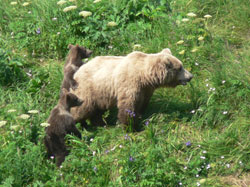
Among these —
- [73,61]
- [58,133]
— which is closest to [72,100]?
[58,133]

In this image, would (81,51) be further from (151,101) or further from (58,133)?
(58,133)

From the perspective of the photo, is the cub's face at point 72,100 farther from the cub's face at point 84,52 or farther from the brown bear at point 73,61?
the cub's face at point 84,52

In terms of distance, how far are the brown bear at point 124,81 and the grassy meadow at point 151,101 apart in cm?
27

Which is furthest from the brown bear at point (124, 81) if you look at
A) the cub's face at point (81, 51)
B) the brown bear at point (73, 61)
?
the cub's face at point (81, 51)

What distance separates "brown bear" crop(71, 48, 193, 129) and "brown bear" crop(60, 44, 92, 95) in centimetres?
20

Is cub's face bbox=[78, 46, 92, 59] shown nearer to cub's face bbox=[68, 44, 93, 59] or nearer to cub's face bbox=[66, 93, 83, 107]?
cub's face bbox=[68, 44, 93, 59]

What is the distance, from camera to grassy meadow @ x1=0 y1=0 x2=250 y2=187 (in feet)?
18.8

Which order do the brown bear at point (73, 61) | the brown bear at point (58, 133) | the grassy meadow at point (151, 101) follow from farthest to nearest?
the brown bear at point (73, 61), the brown bear at point (58, 133), the grassy meadow at point (151, 101)

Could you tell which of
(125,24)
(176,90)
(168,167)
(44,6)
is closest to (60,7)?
(44,6)

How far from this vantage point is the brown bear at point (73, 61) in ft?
23.2

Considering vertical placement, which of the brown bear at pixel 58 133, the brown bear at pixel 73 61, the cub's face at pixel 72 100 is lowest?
the brown bear at pixel 58 133

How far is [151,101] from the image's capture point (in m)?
7.33

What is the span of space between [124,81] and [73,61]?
136cm

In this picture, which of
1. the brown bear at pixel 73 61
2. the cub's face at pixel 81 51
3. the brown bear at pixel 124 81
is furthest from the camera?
the cub's face at pixel 81 51
